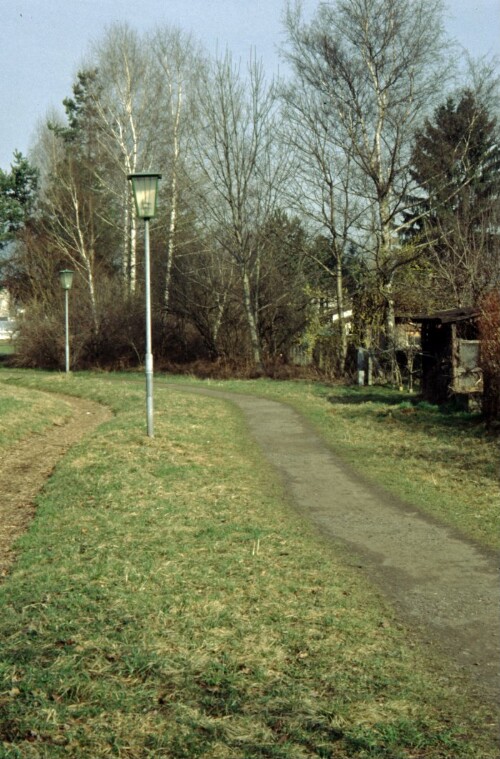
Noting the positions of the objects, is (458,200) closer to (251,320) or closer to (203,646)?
(251,320)

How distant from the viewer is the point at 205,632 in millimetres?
5273

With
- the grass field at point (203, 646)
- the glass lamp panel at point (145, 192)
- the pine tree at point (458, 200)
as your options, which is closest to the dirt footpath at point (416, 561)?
the grass field at point (203, 646)

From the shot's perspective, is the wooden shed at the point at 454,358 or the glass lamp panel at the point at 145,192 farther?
the wooden shed at the point at 454,358

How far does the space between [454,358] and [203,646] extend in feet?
47.2

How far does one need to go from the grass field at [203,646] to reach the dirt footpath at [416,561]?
0.20 metres

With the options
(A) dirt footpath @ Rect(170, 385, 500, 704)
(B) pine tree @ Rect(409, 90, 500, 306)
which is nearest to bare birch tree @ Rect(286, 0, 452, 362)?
(B) pine tree @ Rect(409, 90, 500, 306)

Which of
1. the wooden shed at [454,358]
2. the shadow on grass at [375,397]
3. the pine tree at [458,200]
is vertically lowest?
the shadow on grass at [375,397]

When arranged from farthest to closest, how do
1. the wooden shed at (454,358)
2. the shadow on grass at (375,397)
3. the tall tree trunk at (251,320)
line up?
1. the tall tree trunk at (251,320)
2. the shadow on grass at (375,397)
3. the wooden shed at (454,358)

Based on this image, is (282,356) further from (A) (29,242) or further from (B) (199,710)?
(B) (199,710)

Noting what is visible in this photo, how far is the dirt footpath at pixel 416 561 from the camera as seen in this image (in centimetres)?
518

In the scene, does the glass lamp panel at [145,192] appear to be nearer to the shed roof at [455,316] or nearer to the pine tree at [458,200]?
the shed roof at [455,316]

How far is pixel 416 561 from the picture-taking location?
23.4 feet

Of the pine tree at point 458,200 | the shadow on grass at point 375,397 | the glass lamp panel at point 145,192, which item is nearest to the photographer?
the glass lamp panel at point 145,192

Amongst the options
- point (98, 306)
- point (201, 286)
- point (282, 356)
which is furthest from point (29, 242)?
point (282, 356)
